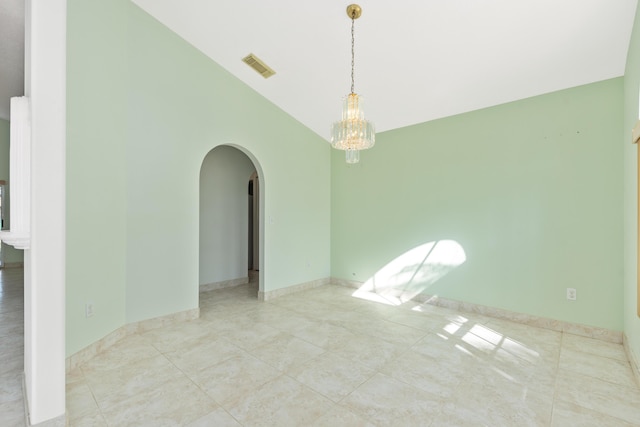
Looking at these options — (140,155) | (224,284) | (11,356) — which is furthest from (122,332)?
(224,284)

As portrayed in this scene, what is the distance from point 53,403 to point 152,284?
5.45 ft

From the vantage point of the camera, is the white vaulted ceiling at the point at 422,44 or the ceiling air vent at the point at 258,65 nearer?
the white vaulted ceiling at the point at 422,44

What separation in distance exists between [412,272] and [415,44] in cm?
313

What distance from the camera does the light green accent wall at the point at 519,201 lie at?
304 cm

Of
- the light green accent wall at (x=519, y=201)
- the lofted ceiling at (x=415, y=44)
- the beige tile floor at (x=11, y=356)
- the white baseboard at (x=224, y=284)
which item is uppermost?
the lofted ceiling at (x=415, y=44)

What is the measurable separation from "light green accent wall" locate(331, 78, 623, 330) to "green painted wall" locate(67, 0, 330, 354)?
2.14 metres

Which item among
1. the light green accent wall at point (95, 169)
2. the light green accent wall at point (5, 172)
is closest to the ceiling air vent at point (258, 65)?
the light green accent wall at point (95, 169)

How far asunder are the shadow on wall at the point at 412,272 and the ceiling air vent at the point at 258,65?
338 cm

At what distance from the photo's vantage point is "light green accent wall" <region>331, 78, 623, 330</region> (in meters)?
3.04

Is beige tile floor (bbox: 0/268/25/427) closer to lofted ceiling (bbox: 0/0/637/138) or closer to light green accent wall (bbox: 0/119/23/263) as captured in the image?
light green accent wall (bbox: 0/119/23/263)

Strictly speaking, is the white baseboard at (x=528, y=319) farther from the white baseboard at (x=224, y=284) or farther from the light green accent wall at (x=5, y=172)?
the light green accent wall at (x=5, y=172)

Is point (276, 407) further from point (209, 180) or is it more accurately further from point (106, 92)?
point (209, 180)

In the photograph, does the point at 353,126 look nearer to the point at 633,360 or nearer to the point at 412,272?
the point at 412,272

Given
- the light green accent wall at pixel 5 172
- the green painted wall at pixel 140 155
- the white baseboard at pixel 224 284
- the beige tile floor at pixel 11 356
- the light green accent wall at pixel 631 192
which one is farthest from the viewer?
the light green accent wall at pixel 5 172
